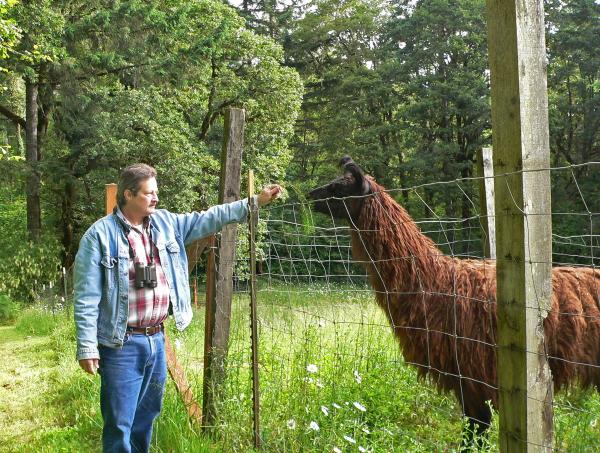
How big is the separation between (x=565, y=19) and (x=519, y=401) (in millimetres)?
26719

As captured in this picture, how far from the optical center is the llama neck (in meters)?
4.23

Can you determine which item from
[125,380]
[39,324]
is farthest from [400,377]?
[39,324]

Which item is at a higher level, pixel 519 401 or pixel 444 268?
pixel 444 268

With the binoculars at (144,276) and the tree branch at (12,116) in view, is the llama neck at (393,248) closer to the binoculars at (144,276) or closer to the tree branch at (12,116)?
the binoculars at (144,276)

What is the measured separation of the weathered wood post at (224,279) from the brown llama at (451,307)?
681 mm

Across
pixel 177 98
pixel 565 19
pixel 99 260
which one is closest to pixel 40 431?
pixel 99 260

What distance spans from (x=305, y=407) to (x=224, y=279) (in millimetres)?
1050

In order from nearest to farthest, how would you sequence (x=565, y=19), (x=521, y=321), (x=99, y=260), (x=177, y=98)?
(x=521, y=321) → (x=99, y=260) → (x=177, y=98) → (x=565, y=19)

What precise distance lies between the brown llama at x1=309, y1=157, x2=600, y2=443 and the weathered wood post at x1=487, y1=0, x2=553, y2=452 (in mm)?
1683

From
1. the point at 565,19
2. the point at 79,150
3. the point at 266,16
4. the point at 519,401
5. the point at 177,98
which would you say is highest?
the point at 266,16

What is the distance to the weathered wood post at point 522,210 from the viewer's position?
1974mm

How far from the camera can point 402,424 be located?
447cm

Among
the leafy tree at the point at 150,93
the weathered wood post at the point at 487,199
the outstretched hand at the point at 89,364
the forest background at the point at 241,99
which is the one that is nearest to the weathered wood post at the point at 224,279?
the outstretched hand at the point at 89,364

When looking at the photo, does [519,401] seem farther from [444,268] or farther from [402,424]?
[402,424]
